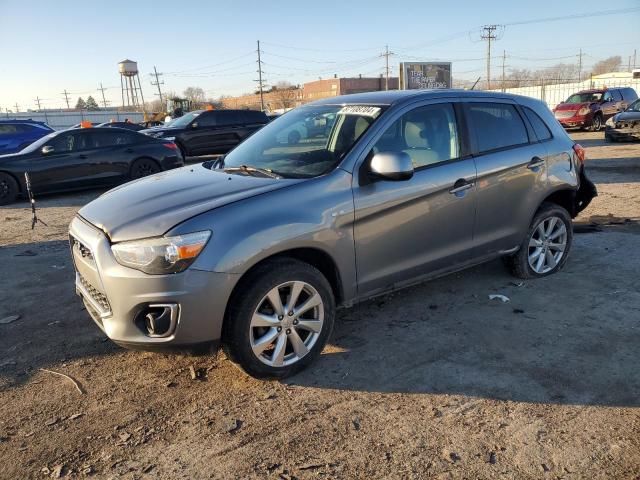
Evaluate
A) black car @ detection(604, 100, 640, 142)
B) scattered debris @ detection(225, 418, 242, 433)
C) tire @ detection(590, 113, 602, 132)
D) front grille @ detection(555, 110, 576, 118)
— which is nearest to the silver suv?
scattered debris @ detection(225, 418, 242, 433)

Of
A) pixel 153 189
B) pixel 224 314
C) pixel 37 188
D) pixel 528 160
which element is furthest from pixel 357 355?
pixel 37 188

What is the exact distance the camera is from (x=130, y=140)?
11.7 meters

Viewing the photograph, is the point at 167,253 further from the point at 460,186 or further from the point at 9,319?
the point at 9,319

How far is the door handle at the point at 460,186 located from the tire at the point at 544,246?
1.09 metres

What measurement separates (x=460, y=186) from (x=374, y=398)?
6.12ft

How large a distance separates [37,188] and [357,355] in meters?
9.29

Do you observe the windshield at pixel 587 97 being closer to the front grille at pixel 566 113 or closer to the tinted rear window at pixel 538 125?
the front grille at pixel 566 113

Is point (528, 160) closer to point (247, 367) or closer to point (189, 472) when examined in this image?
point (247, 367)

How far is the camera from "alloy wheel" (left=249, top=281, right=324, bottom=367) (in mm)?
3219

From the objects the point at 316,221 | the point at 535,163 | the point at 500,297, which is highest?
the point at 535,163

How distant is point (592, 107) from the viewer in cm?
2302

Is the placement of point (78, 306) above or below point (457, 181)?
below

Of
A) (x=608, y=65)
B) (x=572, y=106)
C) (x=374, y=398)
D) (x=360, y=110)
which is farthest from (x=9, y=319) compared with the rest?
(x=608, y=65)

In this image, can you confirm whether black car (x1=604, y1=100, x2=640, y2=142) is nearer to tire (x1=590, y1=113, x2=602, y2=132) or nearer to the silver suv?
tire (x1=590, y1=113, x2=602, y2=132)
